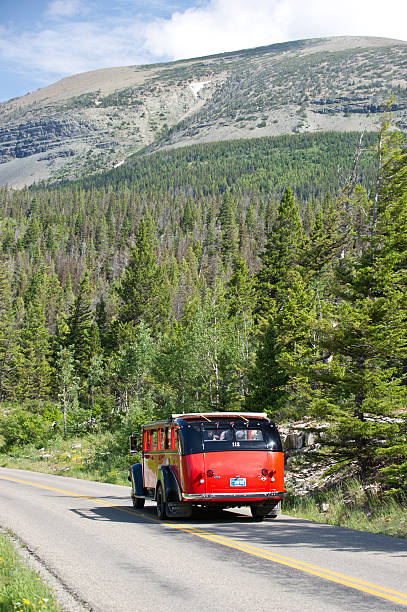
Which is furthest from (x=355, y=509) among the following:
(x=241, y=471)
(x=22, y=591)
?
(x=22, y=591)

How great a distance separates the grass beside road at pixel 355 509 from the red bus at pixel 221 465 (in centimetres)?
146

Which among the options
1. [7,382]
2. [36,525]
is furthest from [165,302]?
[36,525]

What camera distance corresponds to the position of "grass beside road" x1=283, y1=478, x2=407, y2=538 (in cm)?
1119

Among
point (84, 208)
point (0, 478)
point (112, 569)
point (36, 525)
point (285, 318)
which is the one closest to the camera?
point (112, 569)

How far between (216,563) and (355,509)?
639cm

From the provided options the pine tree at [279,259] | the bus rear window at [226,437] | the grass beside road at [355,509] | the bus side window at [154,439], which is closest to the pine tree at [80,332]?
the pine tree at [279,259]

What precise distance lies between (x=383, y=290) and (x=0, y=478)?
2103 centimetres

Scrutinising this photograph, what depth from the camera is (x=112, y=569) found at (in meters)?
8.12

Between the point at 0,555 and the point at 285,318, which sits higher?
the point at 285,318

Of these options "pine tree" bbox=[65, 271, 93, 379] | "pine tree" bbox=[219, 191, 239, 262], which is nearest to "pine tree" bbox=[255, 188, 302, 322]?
"pine tree" bbox=[65, 271, 93, 379]

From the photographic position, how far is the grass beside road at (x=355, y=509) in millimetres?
11188

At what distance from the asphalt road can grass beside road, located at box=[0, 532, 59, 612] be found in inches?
16.5

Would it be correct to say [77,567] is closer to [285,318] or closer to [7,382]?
[285,318]

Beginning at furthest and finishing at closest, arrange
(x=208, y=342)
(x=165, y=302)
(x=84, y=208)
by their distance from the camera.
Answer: (x=84, y=208) → (x=165, y=302) → (x=208, y=342)
